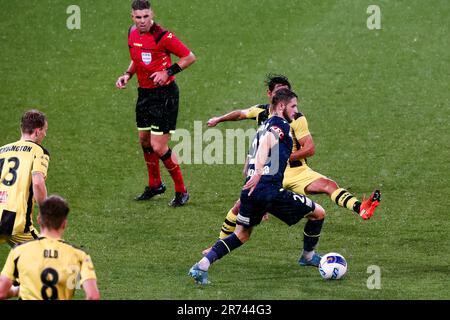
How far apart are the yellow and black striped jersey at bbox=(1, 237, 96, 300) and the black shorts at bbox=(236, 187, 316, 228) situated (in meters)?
3.04

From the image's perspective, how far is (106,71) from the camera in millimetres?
20031

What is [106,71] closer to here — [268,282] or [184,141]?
[184,141]

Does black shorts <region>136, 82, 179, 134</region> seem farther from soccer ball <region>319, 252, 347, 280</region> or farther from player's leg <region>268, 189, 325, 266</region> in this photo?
soccer ball <region>319, 252, 347, 280</region>

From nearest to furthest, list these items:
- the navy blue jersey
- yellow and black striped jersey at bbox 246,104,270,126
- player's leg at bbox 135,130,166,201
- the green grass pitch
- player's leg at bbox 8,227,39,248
Result: player's leg at bbox 8,227,39,248 → the navy blue jersey → the green grass pitch → yellow and black striped jersey at bbox 246,104,270,126 → player's leg at bbox 135,130,166,201

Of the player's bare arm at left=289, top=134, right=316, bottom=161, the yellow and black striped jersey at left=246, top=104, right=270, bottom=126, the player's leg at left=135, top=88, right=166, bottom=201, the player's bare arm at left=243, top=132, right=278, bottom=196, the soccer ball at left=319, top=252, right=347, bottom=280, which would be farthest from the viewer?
the player's leg at left=135, top=88, right=166, bottom=201

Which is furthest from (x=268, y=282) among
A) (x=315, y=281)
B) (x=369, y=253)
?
(x=369, y=253)

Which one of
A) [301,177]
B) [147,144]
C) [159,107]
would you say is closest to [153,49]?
[159,107]

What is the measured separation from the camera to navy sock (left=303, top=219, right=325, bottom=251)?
1155 cm

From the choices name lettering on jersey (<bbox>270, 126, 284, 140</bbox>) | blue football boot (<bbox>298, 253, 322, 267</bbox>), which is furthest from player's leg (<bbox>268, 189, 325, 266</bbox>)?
name lettering on jersey (<bbox>270, 126, 284, 140</bbox>)

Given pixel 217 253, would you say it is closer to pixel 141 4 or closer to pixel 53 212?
pixel 53 212

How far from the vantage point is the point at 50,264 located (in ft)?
26.7

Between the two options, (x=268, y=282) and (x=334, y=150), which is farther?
(x=334, y=150)

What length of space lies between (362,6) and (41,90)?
7.15m
